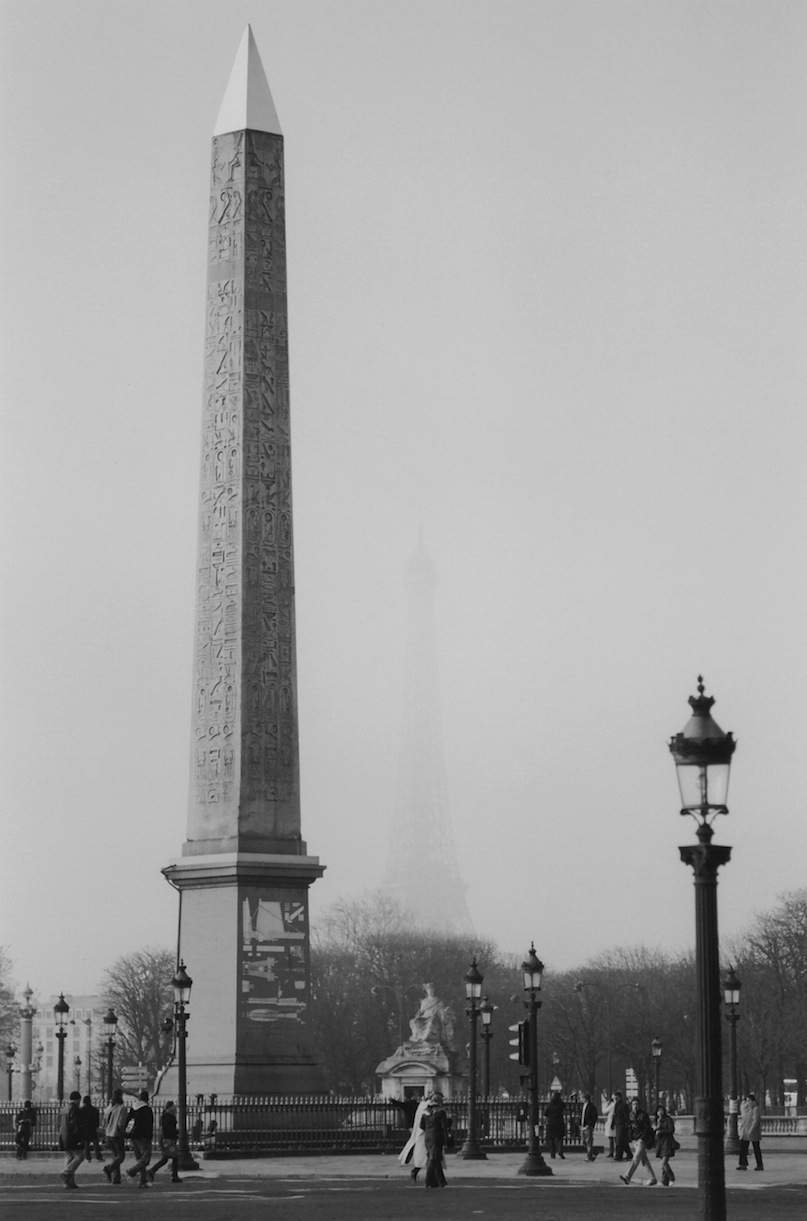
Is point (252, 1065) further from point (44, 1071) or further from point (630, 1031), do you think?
point (44, 1071)

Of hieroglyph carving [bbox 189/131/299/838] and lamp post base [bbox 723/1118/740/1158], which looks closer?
hieroglyph carving [bbox 189/131/299/838]

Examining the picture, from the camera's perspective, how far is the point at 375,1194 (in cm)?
2372

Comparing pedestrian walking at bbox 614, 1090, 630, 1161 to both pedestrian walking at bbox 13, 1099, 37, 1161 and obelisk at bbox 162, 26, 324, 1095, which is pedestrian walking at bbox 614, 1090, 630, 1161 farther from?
pedestrian walking at bbox 13, 1099, 37, 1161

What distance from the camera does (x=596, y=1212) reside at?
68.1 feet

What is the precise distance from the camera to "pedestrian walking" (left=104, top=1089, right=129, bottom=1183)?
27.5 meters

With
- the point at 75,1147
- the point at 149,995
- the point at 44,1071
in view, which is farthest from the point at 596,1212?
the point at 44,1071

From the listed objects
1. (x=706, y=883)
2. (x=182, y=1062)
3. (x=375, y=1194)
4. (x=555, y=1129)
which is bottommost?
(x=375, y=1194)

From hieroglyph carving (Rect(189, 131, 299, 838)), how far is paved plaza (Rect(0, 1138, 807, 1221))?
5940mm

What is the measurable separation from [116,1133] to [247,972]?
5.93 m

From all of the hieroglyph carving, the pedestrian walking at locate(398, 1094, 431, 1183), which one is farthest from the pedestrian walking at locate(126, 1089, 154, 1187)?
the hieroglyph carving

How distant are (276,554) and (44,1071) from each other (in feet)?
555

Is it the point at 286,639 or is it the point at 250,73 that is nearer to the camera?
the point at 286,639

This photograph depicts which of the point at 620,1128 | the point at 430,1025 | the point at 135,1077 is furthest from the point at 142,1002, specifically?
the point at 620,1128

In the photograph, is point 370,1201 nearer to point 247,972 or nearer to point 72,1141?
point 72,1141
